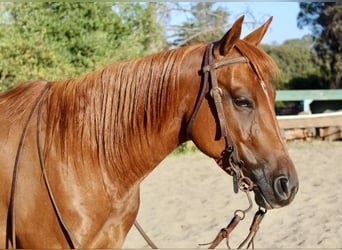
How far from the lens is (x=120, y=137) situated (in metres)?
2.07

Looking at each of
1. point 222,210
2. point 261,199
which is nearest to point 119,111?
point 261,199

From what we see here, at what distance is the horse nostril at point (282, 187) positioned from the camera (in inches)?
71.9

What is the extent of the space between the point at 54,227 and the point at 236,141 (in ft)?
3.01

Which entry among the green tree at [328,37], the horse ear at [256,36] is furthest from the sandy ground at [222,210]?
the green tree at [328,37]

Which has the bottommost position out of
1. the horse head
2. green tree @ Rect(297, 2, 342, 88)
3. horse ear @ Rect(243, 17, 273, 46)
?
green tree @ Rect(297, 2, 342, 88)

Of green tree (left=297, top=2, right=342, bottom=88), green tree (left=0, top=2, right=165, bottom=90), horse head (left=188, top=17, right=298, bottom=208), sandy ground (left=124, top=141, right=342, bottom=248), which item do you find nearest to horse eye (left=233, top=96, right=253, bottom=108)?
horse head (left=188, top=17, right=298, bottom=208)

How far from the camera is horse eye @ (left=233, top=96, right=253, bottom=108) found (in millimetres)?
1878

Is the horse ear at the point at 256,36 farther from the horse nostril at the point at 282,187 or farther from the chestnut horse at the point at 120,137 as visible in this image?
the horse nostril at the point at 282,187

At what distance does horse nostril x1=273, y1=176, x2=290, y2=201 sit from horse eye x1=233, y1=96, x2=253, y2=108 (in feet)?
1.12

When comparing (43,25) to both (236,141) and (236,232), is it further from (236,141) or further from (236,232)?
(236,141)

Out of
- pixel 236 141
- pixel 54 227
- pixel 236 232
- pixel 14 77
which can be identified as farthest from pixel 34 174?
pixel 14 77

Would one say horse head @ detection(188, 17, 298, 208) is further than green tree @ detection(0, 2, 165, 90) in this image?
No

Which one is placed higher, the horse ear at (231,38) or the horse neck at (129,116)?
the horse ear at (231,38)

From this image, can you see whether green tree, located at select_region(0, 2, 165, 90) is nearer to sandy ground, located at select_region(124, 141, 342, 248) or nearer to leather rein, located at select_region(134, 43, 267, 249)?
sandy ground, located at select_region(124, 141, 342, 248)
